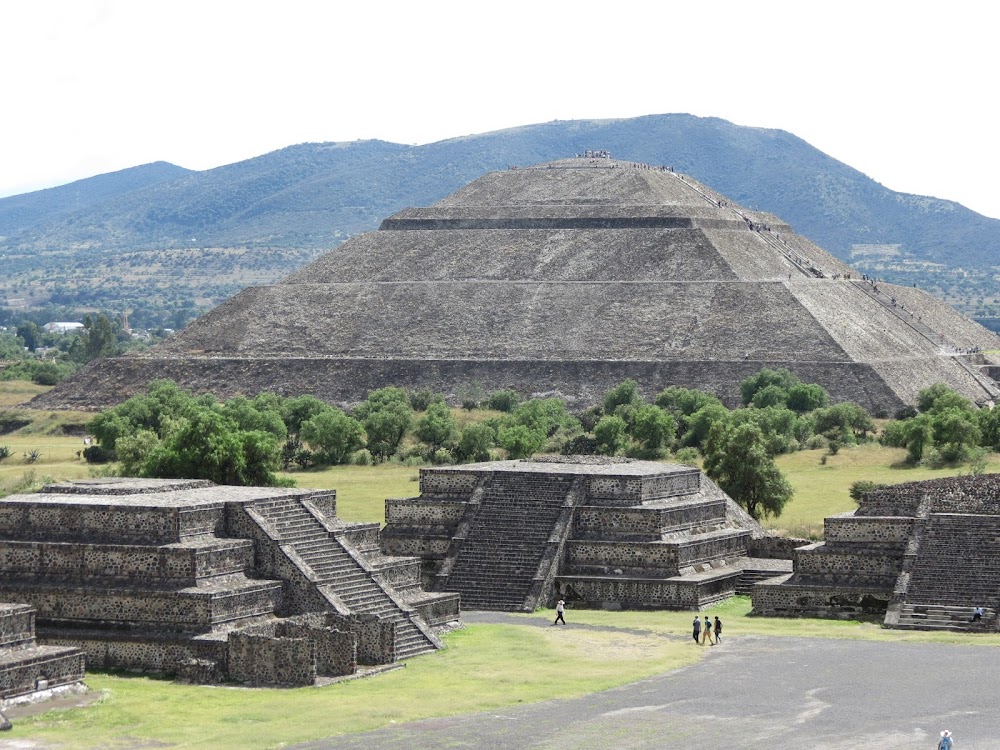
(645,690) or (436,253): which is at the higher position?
(436,253)

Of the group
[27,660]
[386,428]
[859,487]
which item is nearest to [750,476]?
[859,487]

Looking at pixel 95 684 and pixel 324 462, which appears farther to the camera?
pixel 324 462

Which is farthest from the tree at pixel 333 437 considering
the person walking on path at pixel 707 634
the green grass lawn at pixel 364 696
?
the person walking on path at pixel 707 634

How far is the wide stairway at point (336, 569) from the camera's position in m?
40.4

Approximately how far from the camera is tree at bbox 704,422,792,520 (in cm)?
5916

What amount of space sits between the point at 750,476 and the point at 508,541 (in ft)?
42.2

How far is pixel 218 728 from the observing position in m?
33.0

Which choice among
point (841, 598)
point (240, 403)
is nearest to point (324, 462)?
point (240, 403)

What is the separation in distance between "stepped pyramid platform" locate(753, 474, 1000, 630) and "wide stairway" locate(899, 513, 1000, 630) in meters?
0.02

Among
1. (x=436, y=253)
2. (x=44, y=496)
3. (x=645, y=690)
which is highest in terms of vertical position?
(x=436, y=253)

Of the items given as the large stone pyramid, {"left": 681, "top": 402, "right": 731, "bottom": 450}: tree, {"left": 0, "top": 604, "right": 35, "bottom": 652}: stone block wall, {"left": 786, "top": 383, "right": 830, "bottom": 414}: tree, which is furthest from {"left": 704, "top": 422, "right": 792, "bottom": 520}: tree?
the large stone pyramid

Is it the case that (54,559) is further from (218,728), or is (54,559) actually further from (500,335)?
(500,335)

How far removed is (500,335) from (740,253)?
58.1 feet

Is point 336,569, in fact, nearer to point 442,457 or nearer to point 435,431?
point 442,457
